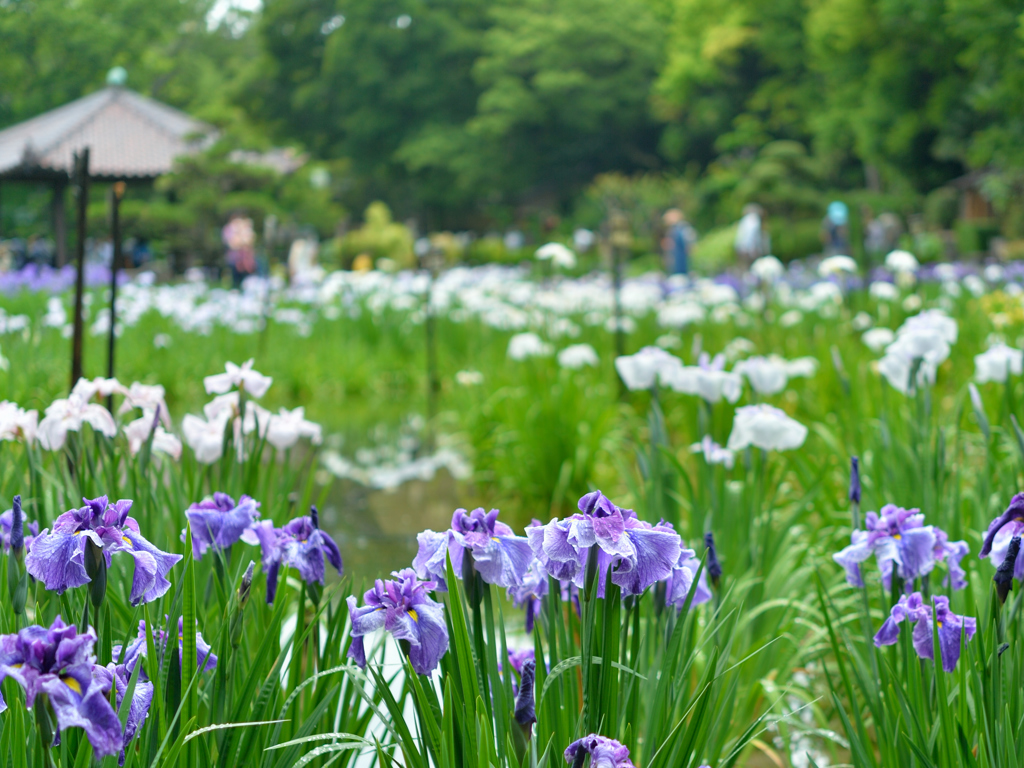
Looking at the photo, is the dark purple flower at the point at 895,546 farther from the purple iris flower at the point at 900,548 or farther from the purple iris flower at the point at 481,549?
the purple iris flower at the point at 481,549

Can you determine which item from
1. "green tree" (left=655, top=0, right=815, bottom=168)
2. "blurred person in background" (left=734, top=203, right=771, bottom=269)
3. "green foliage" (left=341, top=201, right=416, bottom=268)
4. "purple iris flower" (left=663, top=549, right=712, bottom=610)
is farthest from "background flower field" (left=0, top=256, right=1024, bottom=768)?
"green tree" (left=655, top=0, right=815, bottom=168)

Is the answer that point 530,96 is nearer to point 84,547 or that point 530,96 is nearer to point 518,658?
point 518,658

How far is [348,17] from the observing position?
37.1 meters

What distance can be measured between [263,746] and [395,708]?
24 centimetres

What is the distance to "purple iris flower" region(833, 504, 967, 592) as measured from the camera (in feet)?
4.49

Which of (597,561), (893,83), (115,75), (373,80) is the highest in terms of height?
(373,80)

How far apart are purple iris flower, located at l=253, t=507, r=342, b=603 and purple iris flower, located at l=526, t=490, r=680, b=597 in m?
0.40

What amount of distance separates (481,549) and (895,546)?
69cm

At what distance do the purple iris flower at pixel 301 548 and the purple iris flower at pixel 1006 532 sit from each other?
898mm

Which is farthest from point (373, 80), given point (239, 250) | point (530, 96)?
point (239, 250)

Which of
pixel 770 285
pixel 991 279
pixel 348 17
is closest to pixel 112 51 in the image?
pixel 770 285

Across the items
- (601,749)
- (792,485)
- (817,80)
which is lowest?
(792,485)

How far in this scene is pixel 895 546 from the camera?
1368mm

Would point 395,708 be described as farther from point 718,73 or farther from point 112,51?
point 718,73
